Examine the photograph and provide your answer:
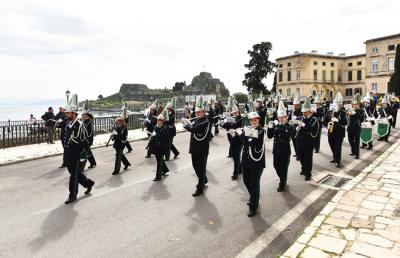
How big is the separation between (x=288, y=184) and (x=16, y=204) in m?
6.33

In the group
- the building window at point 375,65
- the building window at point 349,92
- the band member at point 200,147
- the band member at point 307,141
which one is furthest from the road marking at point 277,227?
the building window at point 349,92

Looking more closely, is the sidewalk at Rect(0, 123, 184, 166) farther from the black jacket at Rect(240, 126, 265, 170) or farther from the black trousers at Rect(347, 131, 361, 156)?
the black trousers at Rect(347, 131, 361, 156)

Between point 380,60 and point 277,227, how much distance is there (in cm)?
7387

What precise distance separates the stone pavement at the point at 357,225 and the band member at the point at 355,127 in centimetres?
344

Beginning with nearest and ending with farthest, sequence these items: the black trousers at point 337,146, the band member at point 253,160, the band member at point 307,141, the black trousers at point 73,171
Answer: the band member at point 253,160 < the black trousers at point 73,171 < the band member at point 307,141 < the black trousers at point 337,146

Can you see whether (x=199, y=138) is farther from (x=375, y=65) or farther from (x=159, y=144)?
(x=375, y=65)

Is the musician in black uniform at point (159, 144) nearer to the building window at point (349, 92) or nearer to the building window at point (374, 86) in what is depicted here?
the building window at point (374, 86)

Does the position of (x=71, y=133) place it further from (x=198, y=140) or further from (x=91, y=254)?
(x=91, y=254)

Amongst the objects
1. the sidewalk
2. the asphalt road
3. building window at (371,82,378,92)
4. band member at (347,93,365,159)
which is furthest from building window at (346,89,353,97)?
the asphalt road

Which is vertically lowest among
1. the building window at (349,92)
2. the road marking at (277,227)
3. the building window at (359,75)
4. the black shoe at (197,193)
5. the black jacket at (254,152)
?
the road marking at (277,227)

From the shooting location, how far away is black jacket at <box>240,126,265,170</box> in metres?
6.43

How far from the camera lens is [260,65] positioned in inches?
2916

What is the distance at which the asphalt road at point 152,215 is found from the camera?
500cm

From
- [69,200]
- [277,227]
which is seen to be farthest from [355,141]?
[69,200]
